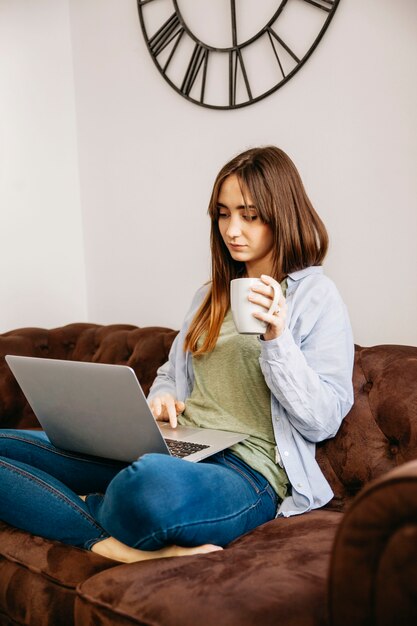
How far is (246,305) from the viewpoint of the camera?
1199 mm

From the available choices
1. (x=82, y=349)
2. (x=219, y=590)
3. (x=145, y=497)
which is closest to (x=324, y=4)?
(x=82, y=349)

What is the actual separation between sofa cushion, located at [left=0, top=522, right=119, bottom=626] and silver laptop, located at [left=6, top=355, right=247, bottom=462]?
0.20 metres

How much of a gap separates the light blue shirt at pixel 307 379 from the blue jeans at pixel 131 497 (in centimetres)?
8

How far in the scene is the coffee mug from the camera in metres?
1.19

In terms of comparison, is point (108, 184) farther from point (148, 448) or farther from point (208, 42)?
point (148, 448)

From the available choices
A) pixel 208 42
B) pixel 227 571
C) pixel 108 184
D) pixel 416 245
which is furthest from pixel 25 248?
pixel 227 571

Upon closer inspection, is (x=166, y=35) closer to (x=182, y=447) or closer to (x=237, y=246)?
(x=237, y=246)

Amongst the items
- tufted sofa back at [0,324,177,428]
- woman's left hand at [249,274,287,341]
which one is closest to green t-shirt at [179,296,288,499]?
woman's left hand at [249,274,287,341]

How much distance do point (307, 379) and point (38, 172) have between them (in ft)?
5.41

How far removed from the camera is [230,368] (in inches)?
58.9

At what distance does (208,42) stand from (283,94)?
1.19 ft

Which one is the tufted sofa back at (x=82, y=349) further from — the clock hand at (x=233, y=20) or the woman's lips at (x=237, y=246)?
the clock hand at (x=233, y=20)

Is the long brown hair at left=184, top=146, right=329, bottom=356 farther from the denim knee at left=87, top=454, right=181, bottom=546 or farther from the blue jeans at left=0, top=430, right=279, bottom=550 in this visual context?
the denim knee at left=87, top=454, right=181, bottom=546

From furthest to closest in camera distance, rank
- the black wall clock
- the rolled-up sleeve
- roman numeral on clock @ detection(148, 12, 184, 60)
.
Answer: roman numeral on clock @ detection(148, 12, 184, 60) < the black wall clock < the rolled-up sleeve
